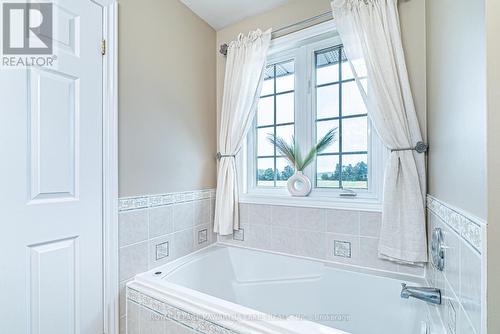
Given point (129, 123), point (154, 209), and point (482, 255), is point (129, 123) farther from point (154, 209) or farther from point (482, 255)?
point (482, 255)

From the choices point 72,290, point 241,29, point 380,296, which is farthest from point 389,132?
point 72,290

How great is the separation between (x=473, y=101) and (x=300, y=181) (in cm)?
123

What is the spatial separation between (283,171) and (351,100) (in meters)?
0.74

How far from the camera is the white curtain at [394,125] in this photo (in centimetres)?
138

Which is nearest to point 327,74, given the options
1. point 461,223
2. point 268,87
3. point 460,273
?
point 268,87

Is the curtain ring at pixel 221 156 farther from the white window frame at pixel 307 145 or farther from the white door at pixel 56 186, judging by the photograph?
the white door at pixel 56 186

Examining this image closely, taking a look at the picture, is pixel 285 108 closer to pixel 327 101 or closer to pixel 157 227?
pixel 327 101

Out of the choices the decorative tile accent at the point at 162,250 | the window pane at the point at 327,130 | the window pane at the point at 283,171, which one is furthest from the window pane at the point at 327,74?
the decorative tile accent at the point at 162,250

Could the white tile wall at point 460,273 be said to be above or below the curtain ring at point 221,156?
below

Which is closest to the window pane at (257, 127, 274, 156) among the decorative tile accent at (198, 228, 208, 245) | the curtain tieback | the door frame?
the decorative tile accent at (198, 228, 208, 245)

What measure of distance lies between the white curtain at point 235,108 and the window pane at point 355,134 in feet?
2.35

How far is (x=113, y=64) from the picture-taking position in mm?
1419

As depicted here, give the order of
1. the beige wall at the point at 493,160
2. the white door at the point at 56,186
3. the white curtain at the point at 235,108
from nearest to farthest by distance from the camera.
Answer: the beige wall at the point at 493,160 < the white door at the point at 56,186 < the white curtain at the point at 235,108

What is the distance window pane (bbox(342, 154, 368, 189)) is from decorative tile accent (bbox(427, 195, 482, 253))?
0.55 meters
